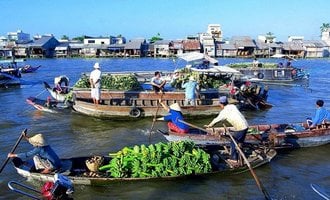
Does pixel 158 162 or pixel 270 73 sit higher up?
pixel 270 73

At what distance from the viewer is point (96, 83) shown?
15562 mm

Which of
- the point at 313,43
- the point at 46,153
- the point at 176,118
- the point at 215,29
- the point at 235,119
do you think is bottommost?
the point at 46,153

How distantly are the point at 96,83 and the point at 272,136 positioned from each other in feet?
25.0

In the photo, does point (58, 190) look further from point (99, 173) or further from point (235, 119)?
point (235, 119)

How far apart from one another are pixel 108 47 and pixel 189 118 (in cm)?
6421

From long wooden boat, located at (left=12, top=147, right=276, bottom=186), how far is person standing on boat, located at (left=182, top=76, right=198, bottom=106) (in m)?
5.80

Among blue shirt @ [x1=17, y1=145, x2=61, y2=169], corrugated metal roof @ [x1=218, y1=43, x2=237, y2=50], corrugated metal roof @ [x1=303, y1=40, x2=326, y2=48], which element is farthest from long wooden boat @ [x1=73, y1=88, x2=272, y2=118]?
corrugated metal roof @ [x1=303, y1=40, x2=326, y2=48]

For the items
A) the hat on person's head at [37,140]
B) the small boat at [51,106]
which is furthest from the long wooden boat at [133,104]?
the hat on person's head at [37,140]

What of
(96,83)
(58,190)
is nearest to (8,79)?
(96,83)

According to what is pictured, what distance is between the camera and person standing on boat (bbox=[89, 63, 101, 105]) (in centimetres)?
1548

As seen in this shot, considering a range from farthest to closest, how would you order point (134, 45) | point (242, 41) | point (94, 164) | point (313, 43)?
point (313, 43)
point (134, 45)
point (242, 41)
point (94, 164)

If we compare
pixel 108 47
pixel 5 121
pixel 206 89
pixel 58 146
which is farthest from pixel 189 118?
pixel 108 47

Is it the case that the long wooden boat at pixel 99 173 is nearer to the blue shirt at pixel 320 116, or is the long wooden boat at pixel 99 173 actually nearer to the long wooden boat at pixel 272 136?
the long wooden boat at pixel 272 136

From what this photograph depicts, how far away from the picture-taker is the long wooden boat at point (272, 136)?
36.5 ft
